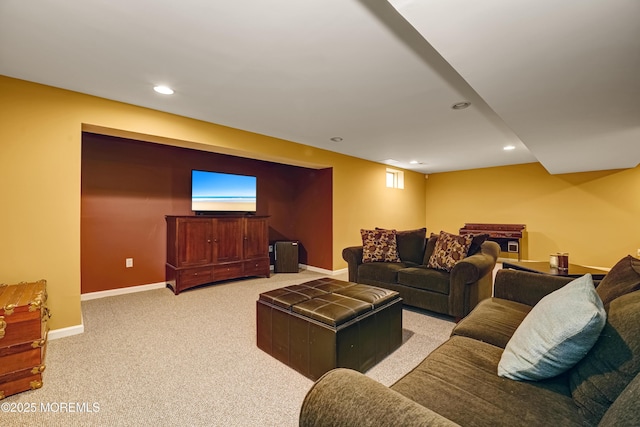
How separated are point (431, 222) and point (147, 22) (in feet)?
24.6

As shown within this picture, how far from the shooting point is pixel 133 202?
397 centimetres

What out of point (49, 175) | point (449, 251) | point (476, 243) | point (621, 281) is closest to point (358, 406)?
point (621, 281)

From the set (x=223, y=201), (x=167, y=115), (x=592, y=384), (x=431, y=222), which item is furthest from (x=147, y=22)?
(x=431, y=222)

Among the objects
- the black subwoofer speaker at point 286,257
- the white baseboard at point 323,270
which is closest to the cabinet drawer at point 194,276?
the black subwoofer speaker at point 286,257

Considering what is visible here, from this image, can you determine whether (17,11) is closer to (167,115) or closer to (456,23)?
(167,115)

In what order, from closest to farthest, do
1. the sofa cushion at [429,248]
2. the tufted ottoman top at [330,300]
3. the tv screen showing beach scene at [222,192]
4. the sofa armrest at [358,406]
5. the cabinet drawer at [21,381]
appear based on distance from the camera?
the sofa armrest at [358,406], the cabinet drawer at [21,381], the tufted ottoman top at [330,300], the sofa cushion at [429,248], the tv screen showing beach scene at [222,192]

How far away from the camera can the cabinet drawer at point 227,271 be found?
13.8ft

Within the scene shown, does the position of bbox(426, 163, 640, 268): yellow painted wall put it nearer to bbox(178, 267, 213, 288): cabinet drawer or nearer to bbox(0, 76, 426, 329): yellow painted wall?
bbox(178, 267, 213, 288): cabinet drawer

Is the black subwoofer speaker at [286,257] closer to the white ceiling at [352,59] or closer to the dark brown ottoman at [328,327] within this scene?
the white ceiling at [352,59]

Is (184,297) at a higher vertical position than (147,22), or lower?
lower

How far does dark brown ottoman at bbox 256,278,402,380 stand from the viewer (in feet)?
6.04

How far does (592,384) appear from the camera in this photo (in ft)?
3.04

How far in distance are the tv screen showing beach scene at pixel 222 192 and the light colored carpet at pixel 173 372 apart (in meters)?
1.77

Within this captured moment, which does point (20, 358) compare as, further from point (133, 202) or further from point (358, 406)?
point (133, 202)
